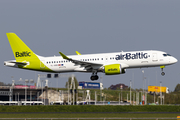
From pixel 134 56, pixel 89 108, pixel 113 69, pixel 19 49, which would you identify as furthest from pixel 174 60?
pixel 19 49

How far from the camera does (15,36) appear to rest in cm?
6475

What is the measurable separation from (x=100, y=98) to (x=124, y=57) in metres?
56.5

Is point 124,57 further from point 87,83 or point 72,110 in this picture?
point 87,83

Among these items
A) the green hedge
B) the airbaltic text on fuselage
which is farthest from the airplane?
the green hedge

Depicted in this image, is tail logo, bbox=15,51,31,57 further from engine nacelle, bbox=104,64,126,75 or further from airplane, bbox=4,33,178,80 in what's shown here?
engine nacelle, bbox=104,64,126,75

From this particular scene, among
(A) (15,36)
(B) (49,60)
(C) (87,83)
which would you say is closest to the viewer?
(B) (49,60)

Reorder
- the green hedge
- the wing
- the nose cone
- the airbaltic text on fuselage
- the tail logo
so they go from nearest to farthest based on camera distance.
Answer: the airbaltic text on fuselage, the nose cone, the wing, the green hedge, the tail logo

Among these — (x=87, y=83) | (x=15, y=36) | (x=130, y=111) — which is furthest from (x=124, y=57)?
(x=87, y=83)

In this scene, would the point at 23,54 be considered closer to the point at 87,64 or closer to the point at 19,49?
the point at 19,49

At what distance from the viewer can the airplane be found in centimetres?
5556

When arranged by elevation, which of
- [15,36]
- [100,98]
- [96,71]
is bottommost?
[100,98]

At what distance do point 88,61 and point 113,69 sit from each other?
16.8ft

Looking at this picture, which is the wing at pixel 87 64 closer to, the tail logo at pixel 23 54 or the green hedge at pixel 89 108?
the green hedge at pixel 89 108

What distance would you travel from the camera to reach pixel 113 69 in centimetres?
5588
